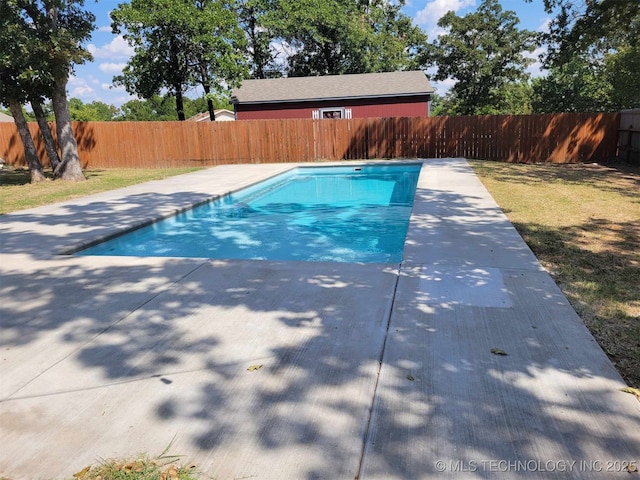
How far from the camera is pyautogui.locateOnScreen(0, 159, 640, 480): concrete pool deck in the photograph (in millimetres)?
2018

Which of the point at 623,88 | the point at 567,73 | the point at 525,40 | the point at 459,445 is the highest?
the point at 525,40

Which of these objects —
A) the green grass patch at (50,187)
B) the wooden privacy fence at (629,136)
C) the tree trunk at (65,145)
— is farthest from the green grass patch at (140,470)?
the wooden privacy fence at (629,136)

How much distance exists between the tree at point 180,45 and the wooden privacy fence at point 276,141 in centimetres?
614

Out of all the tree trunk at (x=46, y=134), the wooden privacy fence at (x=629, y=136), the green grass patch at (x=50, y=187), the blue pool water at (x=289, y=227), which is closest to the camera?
the blue pool water at (x=289, y=227)

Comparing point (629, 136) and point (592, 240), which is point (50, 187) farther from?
point (629, 136)

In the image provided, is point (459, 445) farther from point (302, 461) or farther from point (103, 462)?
point (103, 462)

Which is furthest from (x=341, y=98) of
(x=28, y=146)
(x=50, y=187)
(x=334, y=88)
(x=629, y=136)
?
(x=50, y=187)

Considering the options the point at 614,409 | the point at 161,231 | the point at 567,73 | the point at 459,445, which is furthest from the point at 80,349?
the point at 567,73

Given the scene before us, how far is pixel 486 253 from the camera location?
5.05 m

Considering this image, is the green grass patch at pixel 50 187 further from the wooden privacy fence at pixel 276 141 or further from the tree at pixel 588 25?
the tree at pixel 588 25

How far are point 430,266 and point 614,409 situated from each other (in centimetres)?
248

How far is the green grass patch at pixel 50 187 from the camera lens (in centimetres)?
980

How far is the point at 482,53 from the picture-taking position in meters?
32.1

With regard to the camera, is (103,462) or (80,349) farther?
(80,349)
